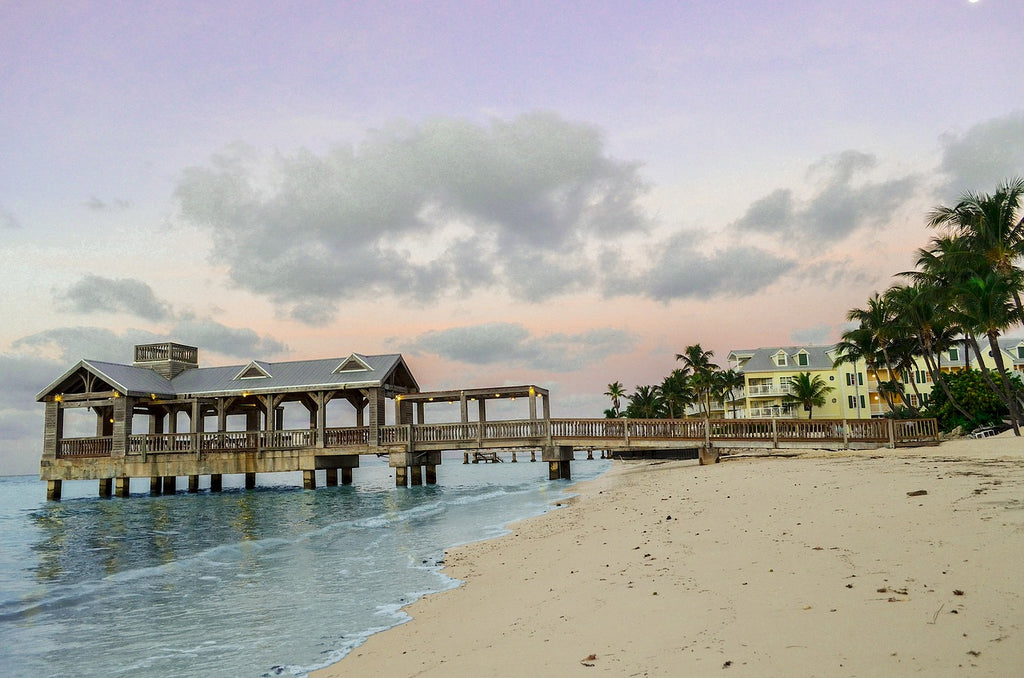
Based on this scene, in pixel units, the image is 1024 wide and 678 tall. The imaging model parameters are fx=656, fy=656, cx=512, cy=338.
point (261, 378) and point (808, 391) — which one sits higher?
point (261, 378)

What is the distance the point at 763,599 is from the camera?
18.1ft

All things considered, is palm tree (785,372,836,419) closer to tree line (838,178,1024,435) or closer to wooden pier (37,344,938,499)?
tree line (838,178,1024,435)

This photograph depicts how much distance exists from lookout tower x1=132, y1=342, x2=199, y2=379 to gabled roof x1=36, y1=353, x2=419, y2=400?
964mm

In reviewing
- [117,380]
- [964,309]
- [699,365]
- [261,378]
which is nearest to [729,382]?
[699,365]

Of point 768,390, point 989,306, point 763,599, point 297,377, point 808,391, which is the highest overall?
point 989,306

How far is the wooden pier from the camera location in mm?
35344

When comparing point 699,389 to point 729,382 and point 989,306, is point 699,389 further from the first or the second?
point 989,306

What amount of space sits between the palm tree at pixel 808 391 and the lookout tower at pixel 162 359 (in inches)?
2365

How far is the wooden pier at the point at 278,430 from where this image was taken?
35344mm

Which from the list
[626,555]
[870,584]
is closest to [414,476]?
[626,555]

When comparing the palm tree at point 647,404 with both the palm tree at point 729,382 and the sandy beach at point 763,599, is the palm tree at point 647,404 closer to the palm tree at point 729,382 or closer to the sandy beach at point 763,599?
the palm tree at point 729,382

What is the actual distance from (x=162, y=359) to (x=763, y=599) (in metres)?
45.9

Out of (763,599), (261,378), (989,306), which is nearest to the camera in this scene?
(763,599)

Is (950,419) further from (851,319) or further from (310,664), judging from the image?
(310,664)
